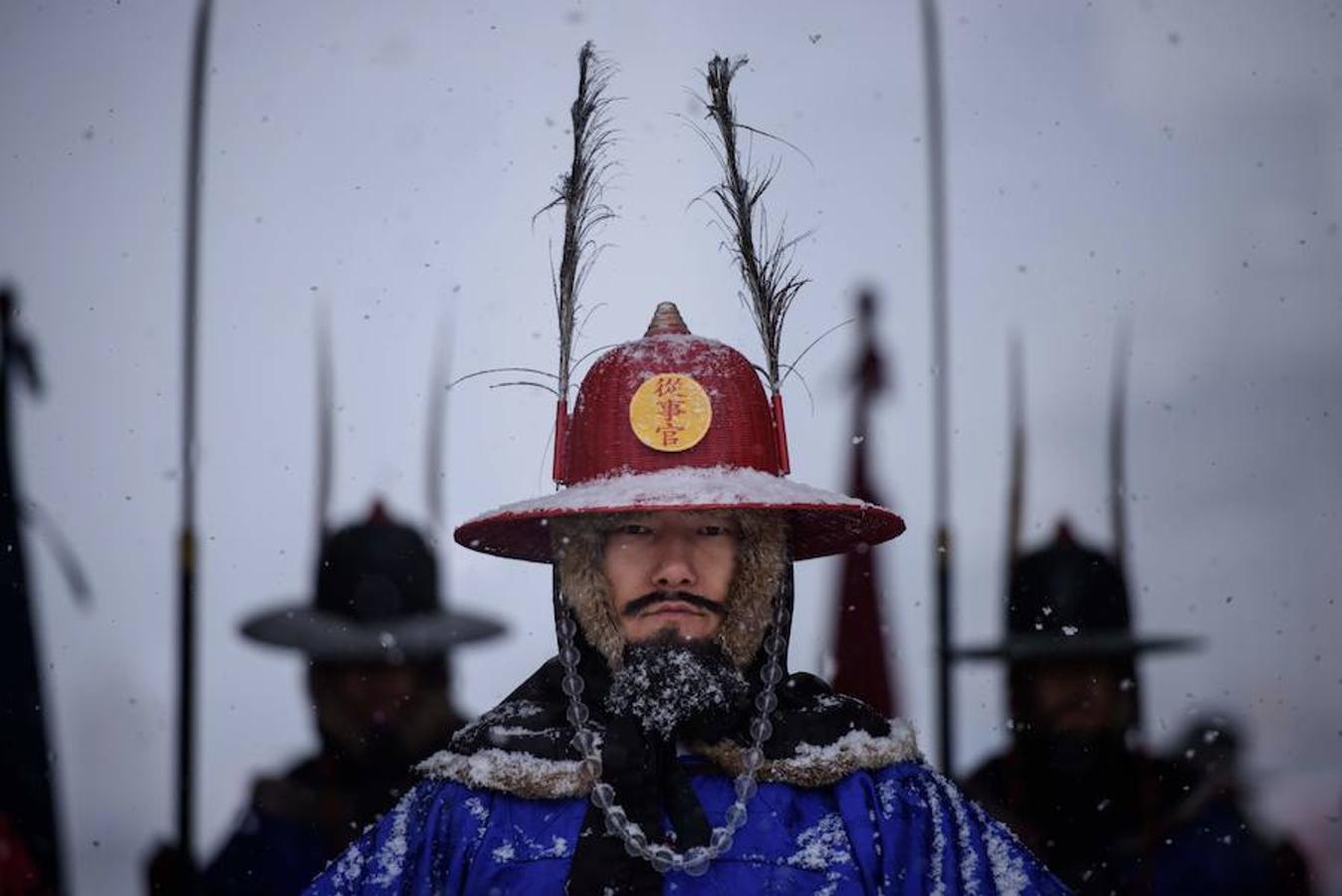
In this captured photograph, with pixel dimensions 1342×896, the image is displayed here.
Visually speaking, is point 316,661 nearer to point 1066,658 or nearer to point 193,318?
point 193,318

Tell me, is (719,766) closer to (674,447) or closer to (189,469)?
(674,447)

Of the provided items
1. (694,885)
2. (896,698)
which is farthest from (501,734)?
(896,698)

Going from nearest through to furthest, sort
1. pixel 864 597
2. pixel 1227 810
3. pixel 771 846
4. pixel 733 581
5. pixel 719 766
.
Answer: pixel 771 846
pixel 719 766
pixel 733 581
pixel 1227 810
pixel 864 597

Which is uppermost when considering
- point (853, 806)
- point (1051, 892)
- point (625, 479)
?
point (625, 479)

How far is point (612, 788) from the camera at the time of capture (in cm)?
243

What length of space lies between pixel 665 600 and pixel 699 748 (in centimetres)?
28

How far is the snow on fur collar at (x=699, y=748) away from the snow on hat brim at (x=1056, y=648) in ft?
4.33

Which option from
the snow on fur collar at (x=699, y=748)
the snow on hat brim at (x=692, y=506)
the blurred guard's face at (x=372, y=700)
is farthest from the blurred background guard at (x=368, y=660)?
the snow on fur collar at (x=699, y=748)

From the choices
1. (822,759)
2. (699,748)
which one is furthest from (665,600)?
(822,759)

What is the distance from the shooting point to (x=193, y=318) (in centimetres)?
378

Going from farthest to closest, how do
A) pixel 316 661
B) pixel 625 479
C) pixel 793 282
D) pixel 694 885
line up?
pixel 316 661 → pixel 793 282 → pixel 625 479 → pixel 694 885

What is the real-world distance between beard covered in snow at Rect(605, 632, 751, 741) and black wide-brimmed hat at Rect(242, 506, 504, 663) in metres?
1.31

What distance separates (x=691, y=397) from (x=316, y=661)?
1690 mm

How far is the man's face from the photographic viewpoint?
99.3 inches
